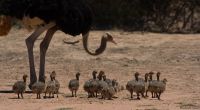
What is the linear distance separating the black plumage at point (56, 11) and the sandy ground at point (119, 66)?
1322 millimetres

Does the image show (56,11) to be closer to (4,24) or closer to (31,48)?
(31,48)

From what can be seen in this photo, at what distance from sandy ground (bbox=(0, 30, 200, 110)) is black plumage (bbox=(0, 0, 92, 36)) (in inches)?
52.1

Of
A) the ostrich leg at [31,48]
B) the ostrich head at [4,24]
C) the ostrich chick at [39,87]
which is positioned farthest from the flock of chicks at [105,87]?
the ostrich head at [4,24]

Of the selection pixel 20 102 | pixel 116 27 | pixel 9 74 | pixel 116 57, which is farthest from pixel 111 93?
pixel 116 27

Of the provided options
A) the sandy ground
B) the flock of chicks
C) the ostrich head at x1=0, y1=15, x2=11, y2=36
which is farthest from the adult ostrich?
the flock of chicks

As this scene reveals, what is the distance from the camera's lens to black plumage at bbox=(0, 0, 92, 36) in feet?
48.4

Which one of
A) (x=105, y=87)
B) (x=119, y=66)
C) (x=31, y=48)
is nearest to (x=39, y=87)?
(x=105, y=87)

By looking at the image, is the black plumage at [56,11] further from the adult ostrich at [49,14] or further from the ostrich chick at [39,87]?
the ostrich chick at [39,87]

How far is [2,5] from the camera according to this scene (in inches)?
591

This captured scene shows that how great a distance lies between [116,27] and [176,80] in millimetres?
8780

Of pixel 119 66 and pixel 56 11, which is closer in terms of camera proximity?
pixel 56 11

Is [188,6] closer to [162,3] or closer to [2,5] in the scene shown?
[162,3]

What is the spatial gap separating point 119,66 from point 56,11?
4808mm

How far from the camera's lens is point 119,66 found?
1922 centimetres
